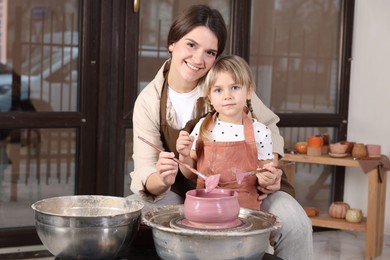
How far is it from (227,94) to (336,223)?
1.87 metres

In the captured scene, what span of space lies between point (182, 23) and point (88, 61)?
4.66 ft

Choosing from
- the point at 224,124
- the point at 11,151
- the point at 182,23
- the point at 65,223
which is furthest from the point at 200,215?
the point at 11,151

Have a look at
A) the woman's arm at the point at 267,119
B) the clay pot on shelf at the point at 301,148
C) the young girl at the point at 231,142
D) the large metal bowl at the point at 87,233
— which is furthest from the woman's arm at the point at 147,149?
the clay pot on shelf at the point at 301,148

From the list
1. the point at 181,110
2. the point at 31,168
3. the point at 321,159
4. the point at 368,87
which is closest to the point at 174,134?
the point at 181,110

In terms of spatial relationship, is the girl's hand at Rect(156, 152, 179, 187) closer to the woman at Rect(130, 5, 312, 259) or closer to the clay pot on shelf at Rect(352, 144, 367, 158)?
the woman at Rect(130, 5, 312, 259)

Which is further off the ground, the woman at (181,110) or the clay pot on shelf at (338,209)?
the woman at (181,110)

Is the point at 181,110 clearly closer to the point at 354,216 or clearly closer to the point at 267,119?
the point at 267,119

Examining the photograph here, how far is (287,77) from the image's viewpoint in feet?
13.3

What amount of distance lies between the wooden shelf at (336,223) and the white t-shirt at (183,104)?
169 centimetres

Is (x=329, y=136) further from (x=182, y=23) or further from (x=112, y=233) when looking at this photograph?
(x=112, y=233)

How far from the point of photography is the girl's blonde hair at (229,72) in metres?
2.10

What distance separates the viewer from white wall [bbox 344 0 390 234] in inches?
159

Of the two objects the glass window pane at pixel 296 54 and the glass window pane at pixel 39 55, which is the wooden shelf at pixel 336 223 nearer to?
the glass window pane at pixel 296 54

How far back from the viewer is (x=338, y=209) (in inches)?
149
